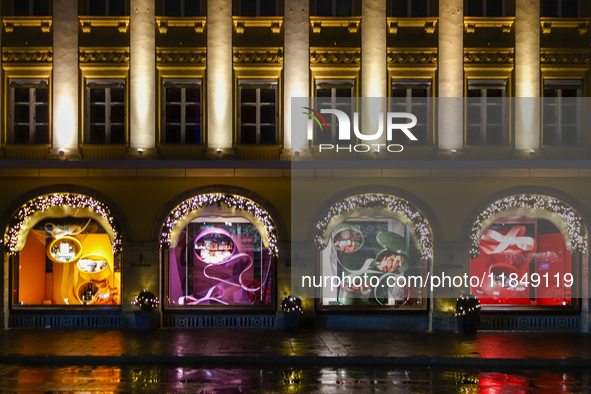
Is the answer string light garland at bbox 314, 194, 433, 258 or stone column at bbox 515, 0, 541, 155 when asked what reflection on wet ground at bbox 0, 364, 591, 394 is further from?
stone column at bbox 515, 0, 541, 155

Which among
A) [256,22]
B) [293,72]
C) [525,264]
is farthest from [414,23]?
[525,264]

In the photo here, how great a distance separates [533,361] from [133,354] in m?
8.33

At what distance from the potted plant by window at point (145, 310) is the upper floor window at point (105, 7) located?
775 centimetres

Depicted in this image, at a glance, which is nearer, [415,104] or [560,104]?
[415,104]

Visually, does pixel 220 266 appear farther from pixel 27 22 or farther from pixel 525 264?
pixel 525 264

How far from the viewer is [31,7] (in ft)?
54.8

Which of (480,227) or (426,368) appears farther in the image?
(480,227)

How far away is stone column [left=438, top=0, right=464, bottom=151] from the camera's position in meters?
16.7

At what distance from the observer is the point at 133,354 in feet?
41.1

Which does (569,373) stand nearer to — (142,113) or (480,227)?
(480,227)

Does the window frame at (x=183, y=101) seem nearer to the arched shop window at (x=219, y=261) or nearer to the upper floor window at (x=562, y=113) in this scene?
the arched shop window at (x=219, y=261)

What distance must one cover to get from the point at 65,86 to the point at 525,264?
13814 mm

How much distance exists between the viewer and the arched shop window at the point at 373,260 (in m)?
16.9

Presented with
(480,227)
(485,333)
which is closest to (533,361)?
(485,333)
